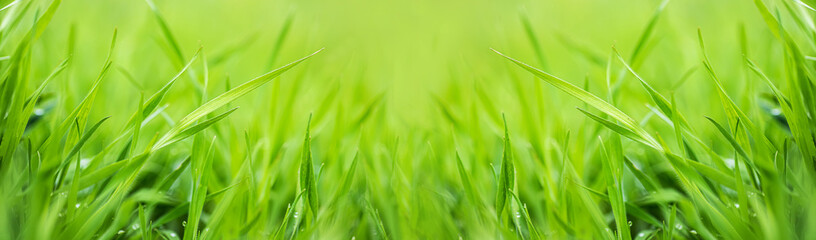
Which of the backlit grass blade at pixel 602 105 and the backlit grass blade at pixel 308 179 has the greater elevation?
the backlit grass blade at pixel 602 105

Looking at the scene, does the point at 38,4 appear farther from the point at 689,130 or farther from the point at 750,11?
the point at 750,11

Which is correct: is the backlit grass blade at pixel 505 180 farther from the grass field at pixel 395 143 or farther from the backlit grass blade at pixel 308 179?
the backlit grass blade at pixel 308 179

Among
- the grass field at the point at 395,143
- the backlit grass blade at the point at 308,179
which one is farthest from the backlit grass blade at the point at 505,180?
the backlit grass blade at the point at 308,179

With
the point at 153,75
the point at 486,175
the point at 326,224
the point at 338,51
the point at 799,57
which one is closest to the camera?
the point at 799,57

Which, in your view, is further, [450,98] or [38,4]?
[450,98]

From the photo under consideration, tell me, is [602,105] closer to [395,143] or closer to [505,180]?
[505,180]

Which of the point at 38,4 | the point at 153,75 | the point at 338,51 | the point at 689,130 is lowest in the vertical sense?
the point at 338,51

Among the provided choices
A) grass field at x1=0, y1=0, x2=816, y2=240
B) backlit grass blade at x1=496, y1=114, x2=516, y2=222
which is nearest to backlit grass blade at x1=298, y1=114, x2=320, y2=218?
grass field at x1=0, y1=0, x2=816, y2=240

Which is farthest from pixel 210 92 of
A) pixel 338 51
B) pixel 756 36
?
pixel 756 36

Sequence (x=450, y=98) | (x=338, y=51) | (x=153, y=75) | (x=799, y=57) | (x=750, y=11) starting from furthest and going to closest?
(x=338, y=51)
(x=750, y=11)
(x=450, y=98)
(x=153, y=75)
(x=799, y=57)

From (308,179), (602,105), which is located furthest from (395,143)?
(602,105)
